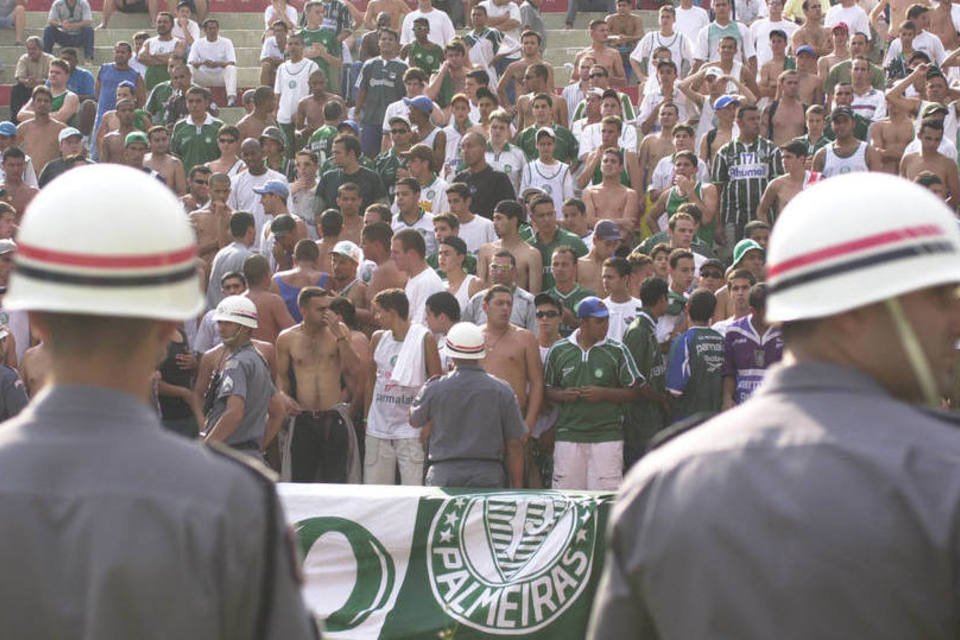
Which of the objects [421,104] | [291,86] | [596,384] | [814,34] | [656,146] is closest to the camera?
[596,384]

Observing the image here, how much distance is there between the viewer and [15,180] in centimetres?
1652

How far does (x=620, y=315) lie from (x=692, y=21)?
8.43 meters

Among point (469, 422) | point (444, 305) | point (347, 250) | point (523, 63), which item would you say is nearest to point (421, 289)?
point (444, 305)

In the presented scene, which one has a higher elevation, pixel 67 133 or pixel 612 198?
pixel 67 133

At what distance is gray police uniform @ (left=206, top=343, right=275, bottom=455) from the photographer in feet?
34.1

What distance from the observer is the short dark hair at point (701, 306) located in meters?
11.4

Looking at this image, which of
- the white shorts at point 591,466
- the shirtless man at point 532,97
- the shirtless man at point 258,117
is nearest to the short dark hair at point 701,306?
the white shorts at point 591,466

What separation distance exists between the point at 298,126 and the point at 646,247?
6.02 meters

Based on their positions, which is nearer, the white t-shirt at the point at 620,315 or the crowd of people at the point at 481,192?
the crowd of people at the point at 481,192

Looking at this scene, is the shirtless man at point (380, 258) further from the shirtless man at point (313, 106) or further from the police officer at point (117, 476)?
the police officer at point (117, 476)

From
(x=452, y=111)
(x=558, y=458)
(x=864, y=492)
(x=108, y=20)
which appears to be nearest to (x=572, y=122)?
(x=452, y=111)

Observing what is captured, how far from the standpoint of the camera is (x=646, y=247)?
1371cm

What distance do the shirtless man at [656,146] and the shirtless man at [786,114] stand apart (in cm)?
95

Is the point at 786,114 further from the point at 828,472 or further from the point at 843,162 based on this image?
the point at 828,472
